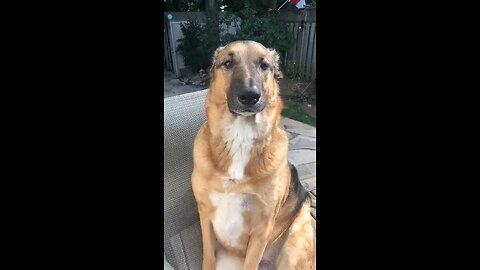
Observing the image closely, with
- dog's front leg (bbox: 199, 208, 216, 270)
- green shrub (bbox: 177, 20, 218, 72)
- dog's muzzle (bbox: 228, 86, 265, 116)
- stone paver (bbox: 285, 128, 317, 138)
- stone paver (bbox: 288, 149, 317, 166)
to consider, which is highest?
green shrub (bbox: 177, 20, 218, 72)

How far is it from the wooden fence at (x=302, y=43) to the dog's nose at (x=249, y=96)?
6.7 inches

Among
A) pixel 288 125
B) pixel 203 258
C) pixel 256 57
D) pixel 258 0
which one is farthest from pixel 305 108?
pixel 203 258

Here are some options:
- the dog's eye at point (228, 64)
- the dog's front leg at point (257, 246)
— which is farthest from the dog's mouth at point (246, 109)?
the dog's front leg at point (257, 246)

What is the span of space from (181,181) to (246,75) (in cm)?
47

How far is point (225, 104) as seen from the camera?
851 mm

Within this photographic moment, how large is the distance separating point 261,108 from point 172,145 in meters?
0.39

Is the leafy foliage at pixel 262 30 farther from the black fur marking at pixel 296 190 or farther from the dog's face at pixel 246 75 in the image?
the black fur marking at pixel 296 190

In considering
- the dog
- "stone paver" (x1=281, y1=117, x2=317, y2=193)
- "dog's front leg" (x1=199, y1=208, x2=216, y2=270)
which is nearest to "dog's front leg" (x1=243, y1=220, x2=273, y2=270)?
the dog

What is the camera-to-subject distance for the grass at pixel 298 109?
0.88m

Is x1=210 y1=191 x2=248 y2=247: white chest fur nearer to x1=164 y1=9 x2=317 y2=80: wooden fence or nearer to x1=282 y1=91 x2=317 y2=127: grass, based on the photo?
x1=282 y1=91 x2=317 y2=127: grass

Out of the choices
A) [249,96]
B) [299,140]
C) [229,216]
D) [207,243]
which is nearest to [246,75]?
[249,96]

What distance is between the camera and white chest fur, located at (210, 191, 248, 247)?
0.91m

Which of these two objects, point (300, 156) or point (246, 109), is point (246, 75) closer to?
point (246, 109)

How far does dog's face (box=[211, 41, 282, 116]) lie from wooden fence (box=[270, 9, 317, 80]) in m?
0.05
